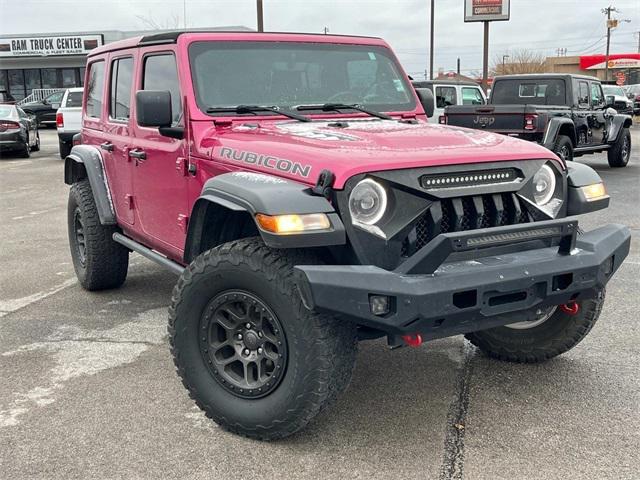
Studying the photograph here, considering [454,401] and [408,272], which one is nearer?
[408,272]

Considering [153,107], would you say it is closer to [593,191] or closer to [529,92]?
[593,191]

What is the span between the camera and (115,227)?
5.29m

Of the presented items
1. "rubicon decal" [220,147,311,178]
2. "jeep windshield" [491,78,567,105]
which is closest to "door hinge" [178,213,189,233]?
"rubicon decal" [220,147,311,178]

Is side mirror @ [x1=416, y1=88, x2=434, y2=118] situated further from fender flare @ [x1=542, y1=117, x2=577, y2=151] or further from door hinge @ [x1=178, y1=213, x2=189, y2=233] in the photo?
fender flare @ [x1=542, y1=117, x2=577, y2=151]

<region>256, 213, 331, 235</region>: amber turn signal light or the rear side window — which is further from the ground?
the rear side window

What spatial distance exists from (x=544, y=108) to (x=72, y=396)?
9784 mm

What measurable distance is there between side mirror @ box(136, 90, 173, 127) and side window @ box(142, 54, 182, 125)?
0.24 m

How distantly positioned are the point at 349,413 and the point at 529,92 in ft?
36.7

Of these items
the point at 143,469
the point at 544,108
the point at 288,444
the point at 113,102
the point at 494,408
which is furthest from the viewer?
the point at 544,108

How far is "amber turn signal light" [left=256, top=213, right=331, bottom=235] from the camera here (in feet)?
9.05

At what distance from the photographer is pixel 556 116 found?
11.6m

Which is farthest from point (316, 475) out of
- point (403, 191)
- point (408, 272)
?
point (403, 191)

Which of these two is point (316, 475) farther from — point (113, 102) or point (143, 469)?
point (113, 102)

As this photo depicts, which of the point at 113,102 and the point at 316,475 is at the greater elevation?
the point at 113,102
